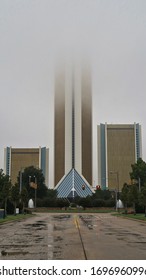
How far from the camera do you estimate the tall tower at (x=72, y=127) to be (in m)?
176

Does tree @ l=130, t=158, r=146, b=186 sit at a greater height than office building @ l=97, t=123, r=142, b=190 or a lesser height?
lesser

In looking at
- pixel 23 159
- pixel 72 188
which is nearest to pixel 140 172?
pixel 72 188

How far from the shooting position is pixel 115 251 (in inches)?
514

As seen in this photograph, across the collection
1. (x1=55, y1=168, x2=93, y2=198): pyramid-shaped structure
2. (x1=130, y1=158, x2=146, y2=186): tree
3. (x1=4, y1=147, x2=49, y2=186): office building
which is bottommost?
(x1=55, y1=168, x2=93, y2=198): pyramid-shaped structure

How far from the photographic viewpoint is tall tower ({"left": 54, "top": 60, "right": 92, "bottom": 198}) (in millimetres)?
176375

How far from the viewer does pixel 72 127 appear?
581 ft

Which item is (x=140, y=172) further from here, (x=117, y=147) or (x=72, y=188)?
(x=117, y=147)

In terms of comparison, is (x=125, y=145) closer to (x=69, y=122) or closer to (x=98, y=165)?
(x=98, y=165)

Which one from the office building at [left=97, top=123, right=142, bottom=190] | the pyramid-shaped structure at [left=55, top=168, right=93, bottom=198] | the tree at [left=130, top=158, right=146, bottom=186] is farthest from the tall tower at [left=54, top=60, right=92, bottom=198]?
the tree at [left=130, top=158, right=146, bottom=186]

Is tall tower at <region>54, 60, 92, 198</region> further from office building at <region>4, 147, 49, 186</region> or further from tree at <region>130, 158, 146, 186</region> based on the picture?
tree at <region>130, 158, 146, 186</region>

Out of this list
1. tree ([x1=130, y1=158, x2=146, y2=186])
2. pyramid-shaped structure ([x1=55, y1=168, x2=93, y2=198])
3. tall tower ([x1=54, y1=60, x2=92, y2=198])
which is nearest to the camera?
tree ([x1=130, y1=158, x2=146, y2=186])

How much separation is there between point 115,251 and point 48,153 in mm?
183665
